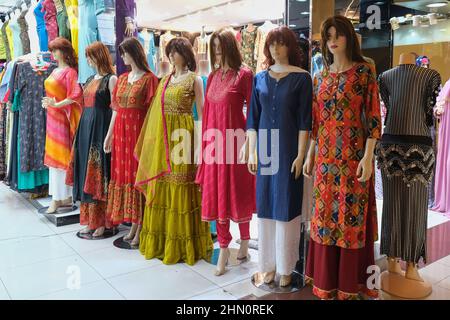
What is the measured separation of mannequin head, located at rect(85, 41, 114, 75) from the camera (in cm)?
354

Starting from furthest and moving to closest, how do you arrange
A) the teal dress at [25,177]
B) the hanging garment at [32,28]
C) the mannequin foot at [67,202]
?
the hanging garment at [32,28]
the teal dress at [25,177]
the mannequin foot at [67,202]

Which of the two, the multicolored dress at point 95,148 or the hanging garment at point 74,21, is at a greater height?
the hanging garment at point 74,21

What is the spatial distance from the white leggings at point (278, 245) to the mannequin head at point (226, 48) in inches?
38.9

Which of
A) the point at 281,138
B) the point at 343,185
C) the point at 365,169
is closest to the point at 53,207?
the point at 281,138

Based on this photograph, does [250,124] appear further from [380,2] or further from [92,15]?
[92,15]

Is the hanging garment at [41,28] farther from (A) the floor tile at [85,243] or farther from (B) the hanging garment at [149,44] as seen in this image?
(A) the floor tile at [85,243]

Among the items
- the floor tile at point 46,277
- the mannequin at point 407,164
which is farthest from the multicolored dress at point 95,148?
the mannequin at point 407,164

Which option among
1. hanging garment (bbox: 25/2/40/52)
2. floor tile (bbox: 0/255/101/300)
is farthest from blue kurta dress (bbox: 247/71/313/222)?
hanging garment (bbox: 25/2/40/52)

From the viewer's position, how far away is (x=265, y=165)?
2.56m

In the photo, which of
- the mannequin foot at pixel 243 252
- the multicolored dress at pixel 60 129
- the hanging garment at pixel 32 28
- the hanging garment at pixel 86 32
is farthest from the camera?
the hanging garment at pixel 32 28

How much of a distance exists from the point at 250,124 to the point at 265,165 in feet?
0.86

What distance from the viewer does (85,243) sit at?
360 cm

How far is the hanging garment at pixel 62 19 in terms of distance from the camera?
14.8 feet
